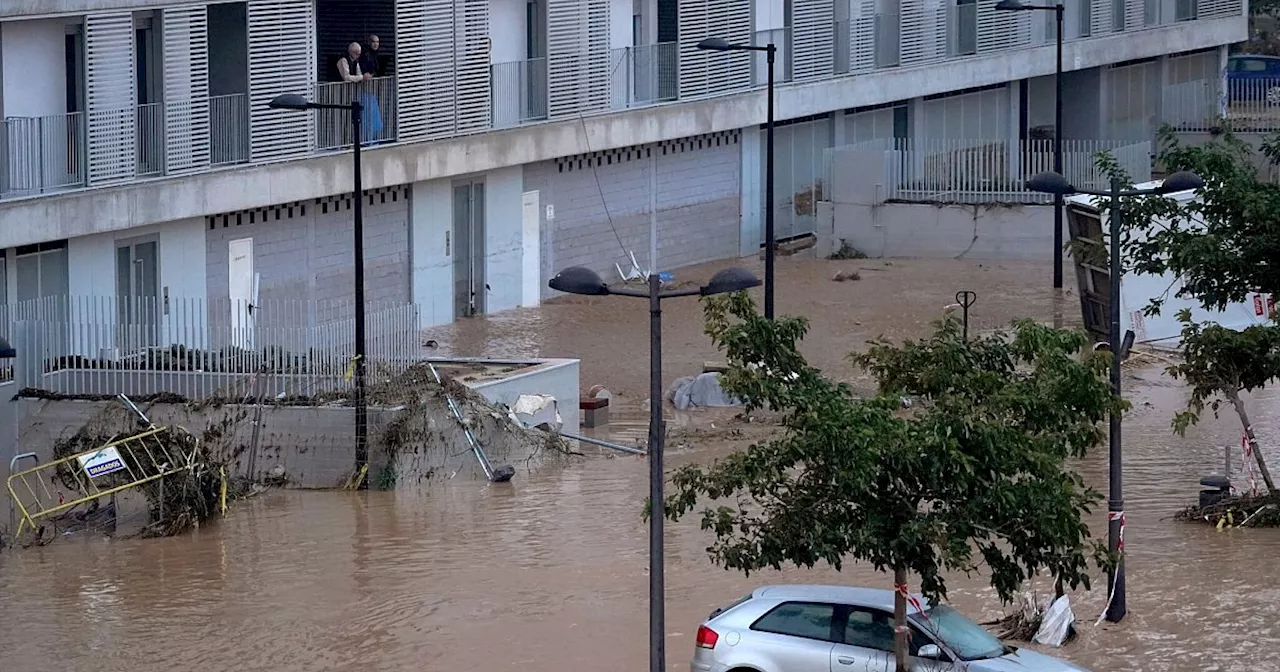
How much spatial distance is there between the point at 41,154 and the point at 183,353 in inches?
198

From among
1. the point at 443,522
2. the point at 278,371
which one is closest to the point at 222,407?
the point at 278,371

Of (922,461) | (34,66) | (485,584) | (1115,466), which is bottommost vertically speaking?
(485,584)

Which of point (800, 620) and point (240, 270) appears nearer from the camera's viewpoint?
point (800, 620)

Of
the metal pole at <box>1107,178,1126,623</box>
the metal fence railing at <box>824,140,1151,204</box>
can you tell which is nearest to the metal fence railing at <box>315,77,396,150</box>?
the metal fence railing at <box>824,140,1151,204</box>

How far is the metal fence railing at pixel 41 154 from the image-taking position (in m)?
30.6

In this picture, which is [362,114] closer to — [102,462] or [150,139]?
A: [150,139]

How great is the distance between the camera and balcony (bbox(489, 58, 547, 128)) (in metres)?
41.2

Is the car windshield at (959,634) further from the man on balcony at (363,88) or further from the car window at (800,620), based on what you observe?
the man on balcony at (363,88)

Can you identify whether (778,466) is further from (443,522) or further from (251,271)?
(251,271)

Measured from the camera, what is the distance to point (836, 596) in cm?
1658

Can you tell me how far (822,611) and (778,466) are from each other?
3.65 ft

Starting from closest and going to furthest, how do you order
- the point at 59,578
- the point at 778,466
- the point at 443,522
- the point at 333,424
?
the point at 778,466, the point at 59,578, the point at 443,522, the point at 333,424

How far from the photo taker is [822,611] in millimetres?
16438

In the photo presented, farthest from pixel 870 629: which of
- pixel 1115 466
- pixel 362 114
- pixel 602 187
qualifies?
pixel 602 187
